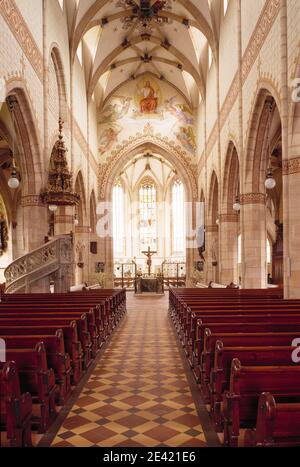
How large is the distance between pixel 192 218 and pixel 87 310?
22.8 m

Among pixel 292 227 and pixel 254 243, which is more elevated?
pixel 292 227

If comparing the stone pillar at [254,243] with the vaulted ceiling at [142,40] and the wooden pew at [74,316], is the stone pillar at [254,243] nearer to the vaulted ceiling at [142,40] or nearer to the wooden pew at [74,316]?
the wooden pew at [74,316]

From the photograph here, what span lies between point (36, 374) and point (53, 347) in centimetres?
76

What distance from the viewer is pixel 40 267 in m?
13.8

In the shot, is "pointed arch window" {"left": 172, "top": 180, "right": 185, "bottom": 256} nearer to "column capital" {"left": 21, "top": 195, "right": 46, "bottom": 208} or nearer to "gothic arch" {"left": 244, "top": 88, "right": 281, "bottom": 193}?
"gothic arch" {"left": 244, "top": 88, "right": 281, "bottom": 193}

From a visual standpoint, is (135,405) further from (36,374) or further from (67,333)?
(36,374)

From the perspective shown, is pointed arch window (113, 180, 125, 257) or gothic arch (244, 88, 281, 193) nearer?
gothic arch (244, 88, 281, 193)

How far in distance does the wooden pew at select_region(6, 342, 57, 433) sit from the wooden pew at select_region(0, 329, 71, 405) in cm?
55

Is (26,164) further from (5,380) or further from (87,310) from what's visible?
(5,380)

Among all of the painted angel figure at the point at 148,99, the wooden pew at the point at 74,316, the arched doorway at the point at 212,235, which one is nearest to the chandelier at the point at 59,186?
the wooden pew at the point at 74,316

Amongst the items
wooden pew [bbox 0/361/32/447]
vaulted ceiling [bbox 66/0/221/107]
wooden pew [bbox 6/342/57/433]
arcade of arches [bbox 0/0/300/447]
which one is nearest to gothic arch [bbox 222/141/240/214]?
arcade of arches [bbox 0/0/300/447]

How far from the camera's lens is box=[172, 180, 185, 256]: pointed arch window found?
40.7m

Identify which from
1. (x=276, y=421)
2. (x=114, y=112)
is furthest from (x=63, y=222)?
(x=276, y=421)

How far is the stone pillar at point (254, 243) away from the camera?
52.0ft
